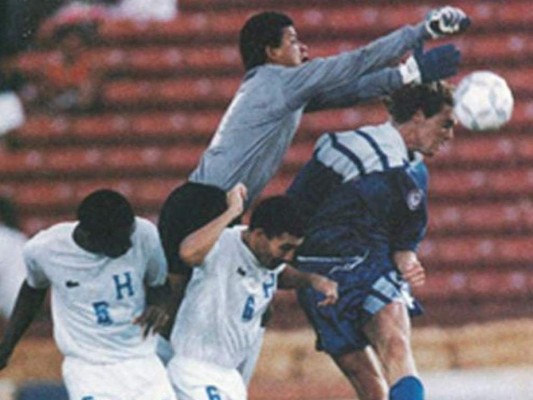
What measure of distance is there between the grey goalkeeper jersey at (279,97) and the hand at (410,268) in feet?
1.98

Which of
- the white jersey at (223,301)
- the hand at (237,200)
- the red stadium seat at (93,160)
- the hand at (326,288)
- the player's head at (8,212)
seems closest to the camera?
the hand at (326,288)

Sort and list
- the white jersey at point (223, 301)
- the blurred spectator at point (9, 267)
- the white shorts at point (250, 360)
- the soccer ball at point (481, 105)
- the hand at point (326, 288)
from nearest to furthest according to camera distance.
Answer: the hand at point (326, 288), the white jersey at point (223, 301), the white shorts at point (250, 360), the soccer ball at point (481, 105), the blurred spectator at point (9, 267)

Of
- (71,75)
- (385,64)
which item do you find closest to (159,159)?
(71,75)

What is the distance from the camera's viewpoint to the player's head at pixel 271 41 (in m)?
8.05

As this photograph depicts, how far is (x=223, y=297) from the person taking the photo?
7766 millimetres

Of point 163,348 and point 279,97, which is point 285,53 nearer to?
point 279,97

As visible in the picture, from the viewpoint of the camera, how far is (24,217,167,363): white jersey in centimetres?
786

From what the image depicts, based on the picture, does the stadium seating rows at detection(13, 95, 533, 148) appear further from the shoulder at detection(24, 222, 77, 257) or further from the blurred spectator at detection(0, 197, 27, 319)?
the shoulder at detection(24, 222, 77, 257)

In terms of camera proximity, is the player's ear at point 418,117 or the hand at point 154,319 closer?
the hand at point 154,319

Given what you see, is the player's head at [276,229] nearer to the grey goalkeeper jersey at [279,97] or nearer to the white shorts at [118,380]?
the grey goalkeeper jersey at [279,97]

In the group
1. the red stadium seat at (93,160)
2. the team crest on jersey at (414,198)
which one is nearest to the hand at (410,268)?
the team crest on jersey at (414,198)

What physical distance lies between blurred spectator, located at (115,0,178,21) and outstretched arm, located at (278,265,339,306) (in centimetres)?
450

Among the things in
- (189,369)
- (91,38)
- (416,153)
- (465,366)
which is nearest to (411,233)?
(416,153)

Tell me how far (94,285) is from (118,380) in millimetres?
359
